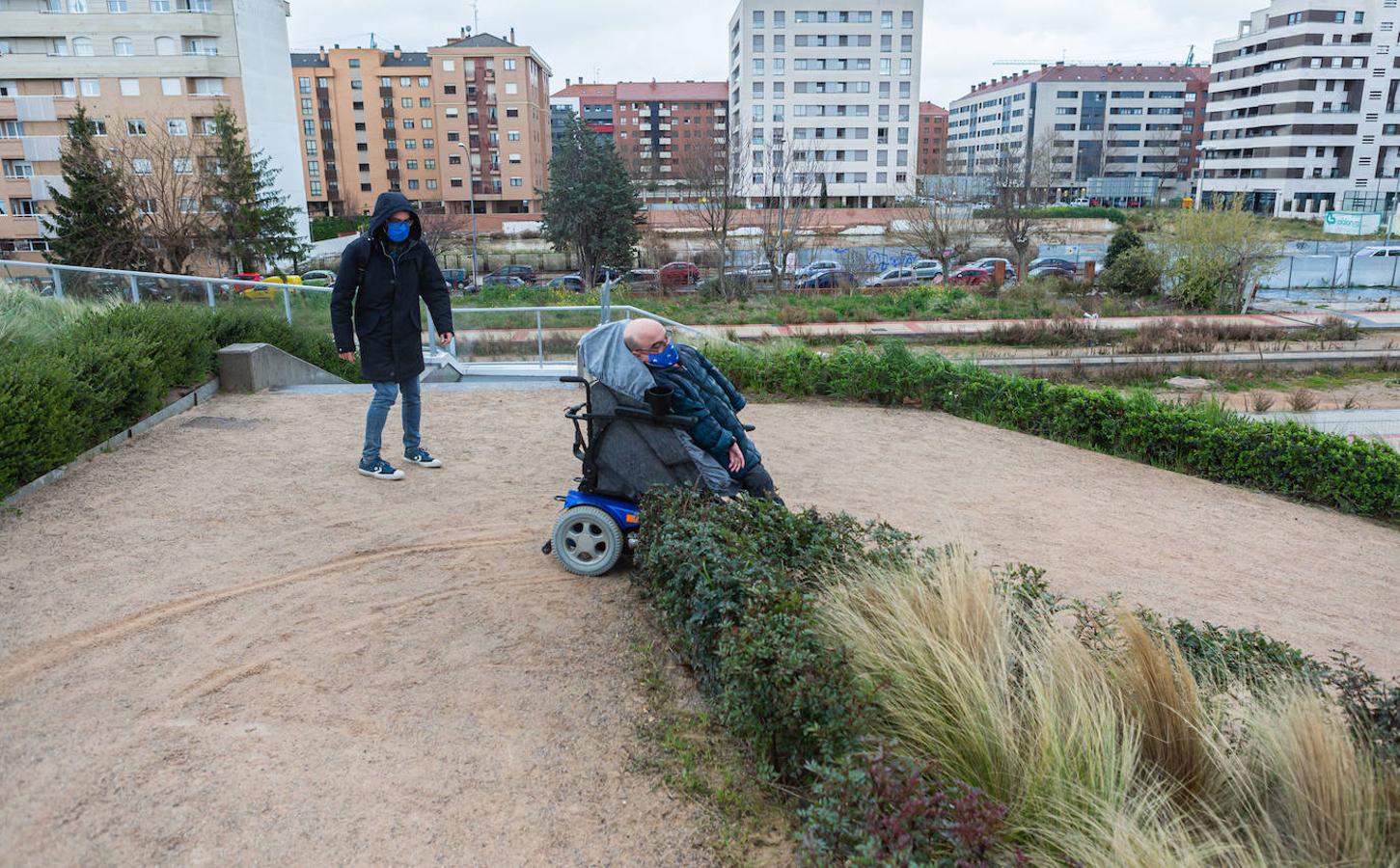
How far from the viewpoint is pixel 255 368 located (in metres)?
9.39

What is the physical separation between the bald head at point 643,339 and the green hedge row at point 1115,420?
5897 mm

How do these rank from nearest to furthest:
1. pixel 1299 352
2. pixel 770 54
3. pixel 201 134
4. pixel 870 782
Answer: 1. pixel 870 782
2. pixel 1299 352
3. pixel 201 134
4. pixel 770 54

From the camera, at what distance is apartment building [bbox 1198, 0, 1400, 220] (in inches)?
3172

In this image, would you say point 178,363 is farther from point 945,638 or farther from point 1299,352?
point 1299,352

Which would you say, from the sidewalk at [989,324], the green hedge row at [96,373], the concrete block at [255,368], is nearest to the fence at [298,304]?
the green hedge row at [96,373]

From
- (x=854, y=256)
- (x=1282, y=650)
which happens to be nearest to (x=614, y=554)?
(x=1282, y=650)

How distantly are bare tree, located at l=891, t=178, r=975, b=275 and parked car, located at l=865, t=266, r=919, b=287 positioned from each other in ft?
5.37

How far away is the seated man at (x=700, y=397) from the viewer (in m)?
4.73

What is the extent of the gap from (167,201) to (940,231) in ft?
114

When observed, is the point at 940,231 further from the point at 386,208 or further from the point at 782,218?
the point at 386,208

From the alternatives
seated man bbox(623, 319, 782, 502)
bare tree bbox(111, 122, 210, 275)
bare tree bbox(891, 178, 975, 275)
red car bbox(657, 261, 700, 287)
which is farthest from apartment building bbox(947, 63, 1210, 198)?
seated man bbox(623, 319, 782, 502)

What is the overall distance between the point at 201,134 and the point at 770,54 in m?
45.4

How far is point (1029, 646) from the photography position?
3609 mm

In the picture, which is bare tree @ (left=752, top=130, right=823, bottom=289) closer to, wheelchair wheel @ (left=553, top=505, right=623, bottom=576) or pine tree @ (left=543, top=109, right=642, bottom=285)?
pine tree @ (left=543, top=109, right=642, bottom=285)
